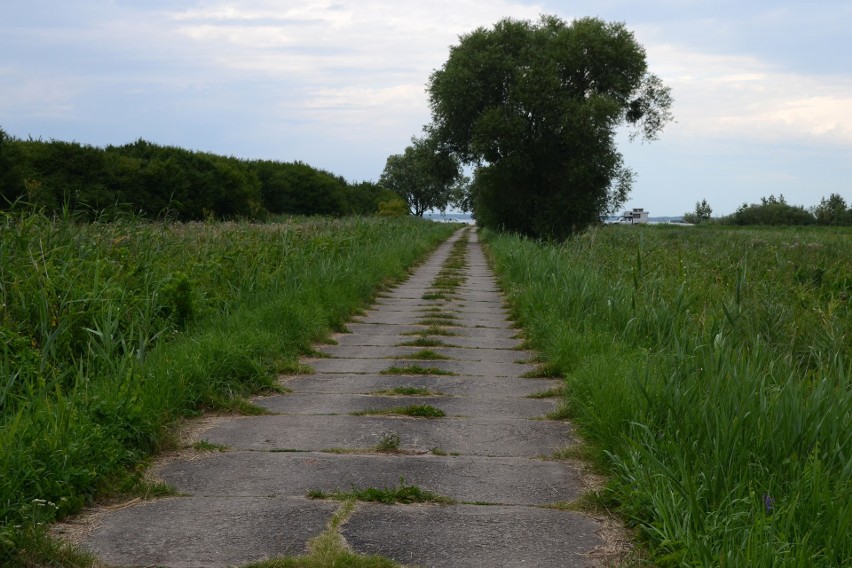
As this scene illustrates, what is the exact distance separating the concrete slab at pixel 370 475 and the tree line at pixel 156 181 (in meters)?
4.83

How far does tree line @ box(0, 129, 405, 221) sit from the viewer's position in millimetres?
21203

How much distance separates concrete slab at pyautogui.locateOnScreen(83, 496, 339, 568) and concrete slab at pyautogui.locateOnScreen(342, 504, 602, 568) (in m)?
0.22

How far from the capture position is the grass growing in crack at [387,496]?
3.62 metres

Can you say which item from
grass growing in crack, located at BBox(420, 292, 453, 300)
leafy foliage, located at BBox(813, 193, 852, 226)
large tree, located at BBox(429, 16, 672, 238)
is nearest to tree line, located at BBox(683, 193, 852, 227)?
leafy foliage, located at BBox(813, 193, 852, 226)

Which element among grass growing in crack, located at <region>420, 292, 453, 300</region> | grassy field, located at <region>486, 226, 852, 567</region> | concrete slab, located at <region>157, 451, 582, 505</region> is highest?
grassy field, located at <region>486, 226, 852, 567</region>

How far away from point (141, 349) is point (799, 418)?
375 cm

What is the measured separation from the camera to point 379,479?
390cm

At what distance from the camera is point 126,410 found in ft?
14.0

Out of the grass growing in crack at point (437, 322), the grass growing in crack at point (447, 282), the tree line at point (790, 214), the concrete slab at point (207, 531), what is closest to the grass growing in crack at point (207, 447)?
the concrete slab at point (207, 531)

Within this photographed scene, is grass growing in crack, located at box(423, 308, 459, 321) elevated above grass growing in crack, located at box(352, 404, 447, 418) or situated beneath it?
elevated above

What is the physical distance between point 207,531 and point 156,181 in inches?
1075

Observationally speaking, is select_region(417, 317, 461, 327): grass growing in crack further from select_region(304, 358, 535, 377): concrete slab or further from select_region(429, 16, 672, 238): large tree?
select_region(429, 16, 672, 238): large tree

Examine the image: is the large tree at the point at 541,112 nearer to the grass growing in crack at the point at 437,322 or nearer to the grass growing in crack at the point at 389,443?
the grass growing in crack at the point at 437,322

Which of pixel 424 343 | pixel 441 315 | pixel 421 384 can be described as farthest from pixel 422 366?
pixel 441 315
